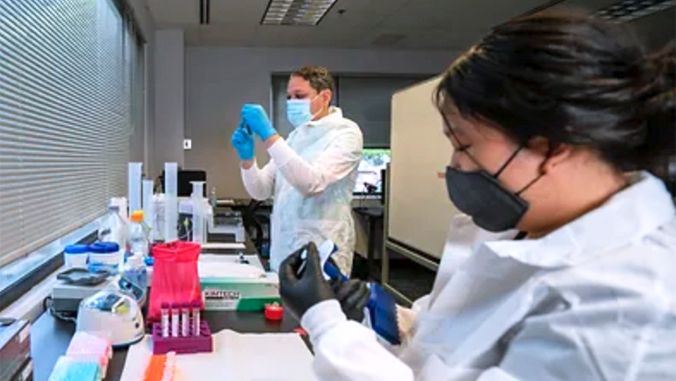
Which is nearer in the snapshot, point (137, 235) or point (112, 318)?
point (112, 318)

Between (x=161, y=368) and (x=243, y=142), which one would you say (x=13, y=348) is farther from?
(x=243, y=142)

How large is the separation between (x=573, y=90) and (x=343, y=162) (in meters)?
1.60

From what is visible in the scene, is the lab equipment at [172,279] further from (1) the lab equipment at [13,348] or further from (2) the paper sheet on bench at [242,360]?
(1) the lab equipment at [13,348]

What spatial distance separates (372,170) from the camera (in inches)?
248

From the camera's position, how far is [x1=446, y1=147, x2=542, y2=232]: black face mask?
81cm

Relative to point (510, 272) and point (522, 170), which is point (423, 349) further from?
point (522, 170)

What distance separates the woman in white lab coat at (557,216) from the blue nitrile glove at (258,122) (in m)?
1.39

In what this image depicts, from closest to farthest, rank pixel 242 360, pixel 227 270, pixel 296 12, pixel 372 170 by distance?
pixel 242 360 → pixel 227 270 → pixel 296 12 → pixel 372 170

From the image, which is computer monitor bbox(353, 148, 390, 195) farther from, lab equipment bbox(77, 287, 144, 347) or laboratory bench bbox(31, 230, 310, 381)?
lab equipment bbox(77, 287, 144, 347)

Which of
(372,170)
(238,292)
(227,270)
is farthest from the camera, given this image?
(372,170)

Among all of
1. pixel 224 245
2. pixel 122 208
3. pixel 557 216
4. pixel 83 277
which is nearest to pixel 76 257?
pixel 83 277

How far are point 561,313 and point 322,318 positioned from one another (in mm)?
339

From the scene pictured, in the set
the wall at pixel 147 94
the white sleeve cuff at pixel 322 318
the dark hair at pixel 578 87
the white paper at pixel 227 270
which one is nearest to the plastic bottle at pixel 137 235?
the white paper at pixel 227 270

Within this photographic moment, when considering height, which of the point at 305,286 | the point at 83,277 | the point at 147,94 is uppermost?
the point at 147,94
